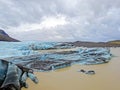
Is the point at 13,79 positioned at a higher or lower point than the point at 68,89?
higher

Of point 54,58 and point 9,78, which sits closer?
point 9,78

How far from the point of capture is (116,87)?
26.8 feet

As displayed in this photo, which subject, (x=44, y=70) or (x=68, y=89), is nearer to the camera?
(x=68, y=89)

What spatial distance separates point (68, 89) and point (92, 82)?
1652mm

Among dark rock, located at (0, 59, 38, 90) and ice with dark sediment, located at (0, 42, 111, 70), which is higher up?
dark rock, located at (0, 59, 38, 90)

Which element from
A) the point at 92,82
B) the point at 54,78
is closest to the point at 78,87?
the point at 92,82

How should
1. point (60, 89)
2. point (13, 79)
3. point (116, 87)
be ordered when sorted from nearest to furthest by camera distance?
point (13, 79)
point (60, 89)
point (116, 87)

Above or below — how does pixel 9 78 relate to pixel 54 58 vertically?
above

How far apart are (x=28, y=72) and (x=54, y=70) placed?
9.41ft

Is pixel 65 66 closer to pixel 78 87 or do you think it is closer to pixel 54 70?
pixel 54 70

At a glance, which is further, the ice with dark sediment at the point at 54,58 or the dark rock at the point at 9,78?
the ice with dark sediment at the point at 54,58

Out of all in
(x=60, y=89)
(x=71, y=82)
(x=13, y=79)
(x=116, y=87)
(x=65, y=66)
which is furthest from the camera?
(x=65, y=66)

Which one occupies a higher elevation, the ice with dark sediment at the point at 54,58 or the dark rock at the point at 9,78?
the dark rock at the point at 9,78

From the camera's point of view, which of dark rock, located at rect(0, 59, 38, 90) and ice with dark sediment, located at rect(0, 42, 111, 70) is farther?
ice with dark sediment, located at rect(0, 42, 111, 70)
